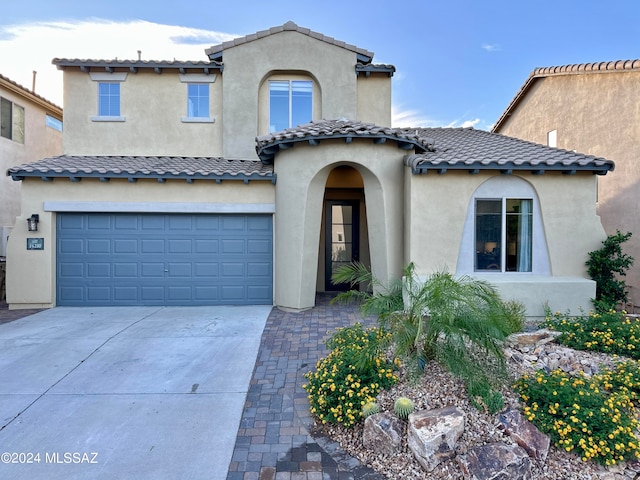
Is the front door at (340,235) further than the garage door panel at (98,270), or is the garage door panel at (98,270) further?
the front door at (340,235)

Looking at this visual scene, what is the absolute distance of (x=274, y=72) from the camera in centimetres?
1195

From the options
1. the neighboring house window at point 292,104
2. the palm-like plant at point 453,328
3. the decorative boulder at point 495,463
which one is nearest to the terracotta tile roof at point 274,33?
the neighboring house window at point 292,104

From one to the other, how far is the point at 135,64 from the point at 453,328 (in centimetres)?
1300

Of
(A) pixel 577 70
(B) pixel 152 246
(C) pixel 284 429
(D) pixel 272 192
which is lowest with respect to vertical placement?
(C) pixel 284 429

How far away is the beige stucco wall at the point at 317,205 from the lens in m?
9.03

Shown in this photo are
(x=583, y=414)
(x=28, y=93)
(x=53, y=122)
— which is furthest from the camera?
(x=53, y=122)

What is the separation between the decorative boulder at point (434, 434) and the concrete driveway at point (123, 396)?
6.72 ft

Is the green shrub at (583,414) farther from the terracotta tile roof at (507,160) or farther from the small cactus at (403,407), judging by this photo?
the terracotta tile roof at (507,160)

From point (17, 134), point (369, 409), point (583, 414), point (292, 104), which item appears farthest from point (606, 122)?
point (17, 134)

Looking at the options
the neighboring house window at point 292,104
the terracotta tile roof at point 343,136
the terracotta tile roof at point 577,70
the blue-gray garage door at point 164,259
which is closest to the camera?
the terracotta tile roof at point 343,136

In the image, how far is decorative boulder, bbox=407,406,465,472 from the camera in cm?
361

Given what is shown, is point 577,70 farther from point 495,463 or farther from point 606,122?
point 495,463

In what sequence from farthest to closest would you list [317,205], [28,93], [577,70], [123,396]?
[28,93] → [577,70] → [317,205] → [123,396]

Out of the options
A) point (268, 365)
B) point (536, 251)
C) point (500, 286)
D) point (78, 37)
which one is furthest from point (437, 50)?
point (268, 365)
